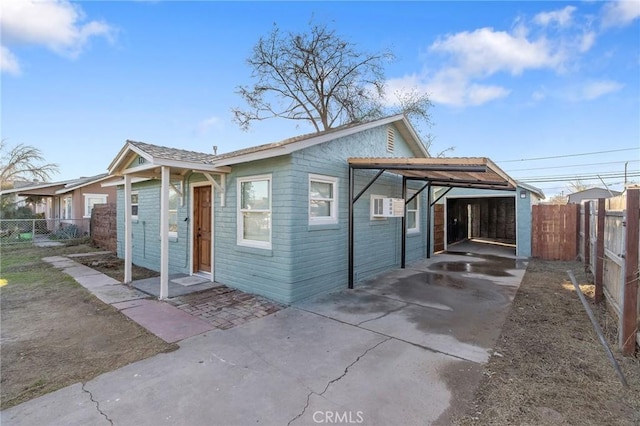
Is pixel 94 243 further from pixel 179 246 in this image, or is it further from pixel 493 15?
pixel 493 15

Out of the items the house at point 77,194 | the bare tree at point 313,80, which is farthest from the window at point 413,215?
the house at point 77,194

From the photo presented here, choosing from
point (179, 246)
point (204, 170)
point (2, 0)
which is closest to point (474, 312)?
point (204, 170)

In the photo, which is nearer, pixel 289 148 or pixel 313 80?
pixel 289 148

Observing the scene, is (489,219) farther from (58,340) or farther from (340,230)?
(58,340)

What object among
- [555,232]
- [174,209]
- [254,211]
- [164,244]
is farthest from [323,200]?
[555,232]

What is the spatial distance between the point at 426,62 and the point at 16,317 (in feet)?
49.8

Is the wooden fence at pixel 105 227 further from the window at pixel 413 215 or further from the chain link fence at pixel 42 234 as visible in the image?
the window at pixel 413 215

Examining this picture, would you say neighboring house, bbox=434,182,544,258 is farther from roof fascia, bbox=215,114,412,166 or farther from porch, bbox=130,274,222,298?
porch, bbox=130,274,222,298

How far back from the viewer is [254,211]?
5.97 meters

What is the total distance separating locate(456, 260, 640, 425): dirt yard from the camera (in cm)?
241

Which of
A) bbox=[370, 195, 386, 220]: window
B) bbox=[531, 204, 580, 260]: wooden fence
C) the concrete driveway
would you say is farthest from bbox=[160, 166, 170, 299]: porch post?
bbox=[531, 204, 580, 260]: wooden fence

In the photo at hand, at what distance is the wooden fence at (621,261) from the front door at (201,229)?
7.28 m

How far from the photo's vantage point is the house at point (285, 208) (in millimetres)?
5441

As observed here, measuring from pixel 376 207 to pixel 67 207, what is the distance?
71.7 ft
